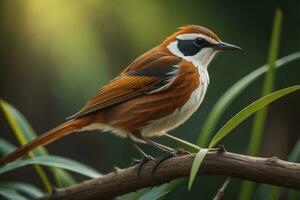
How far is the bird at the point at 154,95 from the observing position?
12.7 ft

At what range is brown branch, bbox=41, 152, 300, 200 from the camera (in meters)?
2.80

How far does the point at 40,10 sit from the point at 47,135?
3.11ft

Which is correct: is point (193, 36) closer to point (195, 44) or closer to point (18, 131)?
point (195, 44)

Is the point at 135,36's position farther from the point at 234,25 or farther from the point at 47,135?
the point at 47,135

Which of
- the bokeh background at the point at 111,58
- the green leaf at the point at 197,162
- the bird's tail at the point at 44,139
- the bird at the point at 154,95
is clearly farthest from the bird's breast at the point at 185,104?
the green leaf at the point at 197,162

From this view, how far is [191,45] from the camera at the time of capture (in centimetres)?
417

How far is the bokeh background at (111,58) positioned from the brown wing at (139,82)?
35 cm

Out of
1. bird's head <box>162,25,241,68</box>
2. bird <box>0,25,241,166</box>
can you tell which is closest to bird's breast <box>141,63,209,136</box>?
bird <box>0,25,241,166</box>

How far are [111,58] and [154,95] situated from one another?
94 centimetres

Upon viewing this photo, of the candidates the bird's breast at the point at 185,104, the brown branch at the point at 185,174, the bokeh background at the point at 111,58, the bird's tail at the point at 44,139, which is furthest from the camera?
the bokeh background at the point at 111,58

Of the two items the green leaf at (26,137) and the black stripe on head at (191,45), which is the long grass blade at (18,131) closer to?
the green leaf at (26,137)

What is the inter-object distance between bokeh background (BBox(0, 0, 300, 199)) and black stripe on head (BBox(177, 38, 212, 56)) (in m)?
0.32

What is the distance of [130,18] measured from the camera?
177 inches

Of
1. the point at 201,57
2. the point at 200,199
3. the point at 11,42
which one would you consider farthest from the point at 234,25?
the point at 11,42
